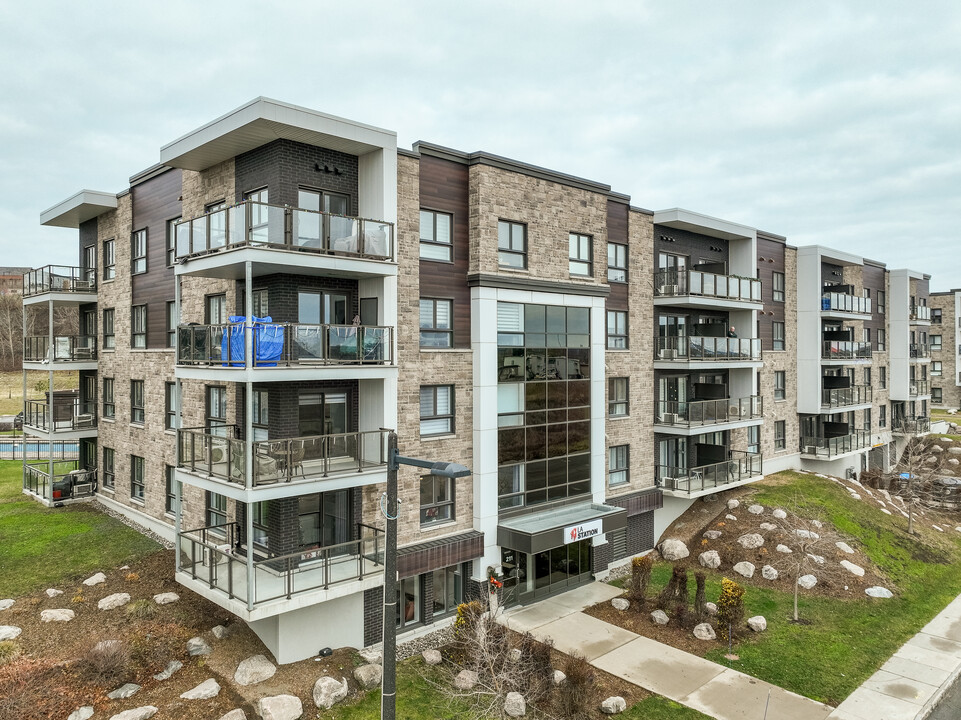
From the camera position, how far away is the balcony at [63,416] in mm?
23766

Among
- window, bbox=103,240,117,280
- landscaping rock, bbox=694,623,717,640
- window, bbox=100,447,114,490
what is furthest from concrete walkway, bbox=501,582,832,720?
window, bbox=103,240,117,280

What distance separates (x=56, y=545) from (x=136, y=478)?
3397 millimetres

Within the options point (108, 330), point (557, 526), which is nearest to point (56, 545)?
point (108, 330)

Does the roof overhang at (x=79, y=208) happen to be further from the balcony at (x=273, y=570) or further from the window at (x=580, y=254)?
the window at (x=580, y=254)

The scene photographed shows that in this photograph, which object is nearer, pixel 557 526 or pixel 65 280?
pixel 557 526

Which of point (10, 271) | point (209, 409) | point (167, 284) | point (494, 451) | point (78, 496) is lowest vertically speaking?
point (78, 496)

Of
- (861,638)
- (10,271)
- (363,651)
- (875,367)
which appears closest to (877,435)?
(875,367)

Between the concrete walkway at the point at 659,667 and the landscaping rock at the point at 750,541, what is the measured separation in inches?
232

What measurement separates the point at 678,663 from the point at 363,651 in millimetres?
7466

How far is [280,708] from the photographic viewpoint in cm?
1196

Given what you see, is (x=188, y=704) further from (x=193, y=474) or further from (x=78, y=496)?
(x=78, y=496)

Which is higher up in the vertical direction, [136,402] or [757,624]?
[136,402]

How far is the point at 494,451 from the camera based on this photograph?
17.7 m

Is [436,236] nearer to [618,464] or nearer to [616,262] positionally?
[616,262]
